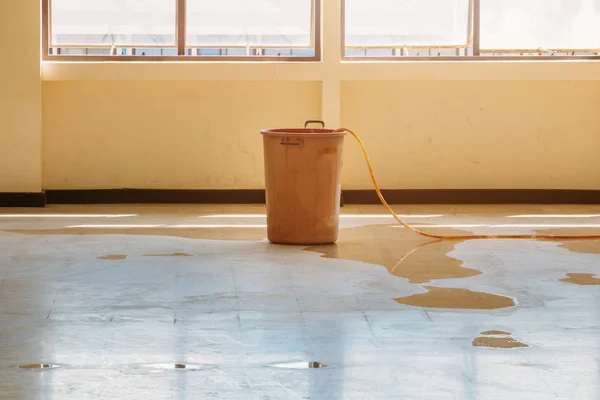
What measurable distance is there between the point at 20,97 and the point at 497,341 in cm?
510

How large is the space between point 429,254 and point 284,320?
1.86 metres

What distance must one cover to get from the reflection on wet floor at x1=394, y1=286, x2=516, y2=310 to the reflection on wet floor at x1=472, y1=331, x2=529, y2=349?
461mm

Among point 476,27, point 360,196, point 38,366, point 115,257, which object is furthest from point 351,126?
point 38,366

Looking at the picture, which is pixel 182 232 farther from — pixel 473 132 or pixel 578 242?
pixel 473 132

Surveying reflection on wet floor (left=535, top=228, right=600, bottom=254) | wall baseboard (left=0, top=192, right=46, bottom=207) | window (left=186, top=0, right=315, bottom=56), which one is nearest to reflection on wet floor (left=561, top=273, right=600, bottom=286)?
reflection on wet floor (left=535, top=228, right=600, bottom=254)

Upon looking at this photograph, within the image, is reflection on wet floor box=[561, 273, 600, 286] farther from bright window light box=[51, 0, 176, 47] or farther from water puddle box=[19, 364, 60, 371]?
bright window light box=[51, 0, 176, 47]

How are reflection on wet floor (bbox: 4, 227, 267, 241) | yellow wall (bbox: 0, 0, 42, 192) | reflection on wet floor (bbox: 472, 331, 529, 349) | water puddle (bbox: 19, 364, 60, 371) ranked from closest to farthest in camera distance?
water puddle (bbox: 19, 364, 60, 371)
reflection on wet floor (bbox: 472, 331, 529, 349)
reflection on wet floor (bbox: 4, 227, 267, 241)
yellow wall (bbox: 0, 0, 42, 192)

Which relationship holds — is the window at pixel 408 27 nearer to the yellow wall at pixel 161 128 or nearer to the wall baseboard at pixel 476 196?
the yellow wall at pixel 161 128

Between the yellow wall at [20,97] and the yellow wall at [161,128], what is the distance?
0.18m

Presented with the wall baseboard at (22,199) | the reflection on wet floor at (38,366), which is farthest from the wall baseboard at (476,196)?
the reflection on wet floor at (38,366)

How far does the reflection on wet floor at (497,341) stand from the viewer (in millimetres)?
3682

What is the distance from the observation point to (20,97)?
7.71 metres

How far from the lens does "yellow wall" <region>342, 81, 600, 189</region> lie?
8.03 meters

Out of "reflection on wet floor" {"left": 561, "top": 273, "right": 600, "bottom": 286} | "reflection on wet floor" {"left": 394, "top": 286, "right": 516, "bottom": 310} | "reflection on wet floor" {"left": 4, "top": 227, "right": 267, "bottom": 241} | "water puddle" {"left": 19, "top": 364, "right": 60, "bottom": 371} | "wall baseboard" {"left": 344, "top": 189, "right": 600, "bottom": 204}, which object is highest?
"wall baseboard" {"left": 344, "top": 189, "right": 600, "bottom": 204}
